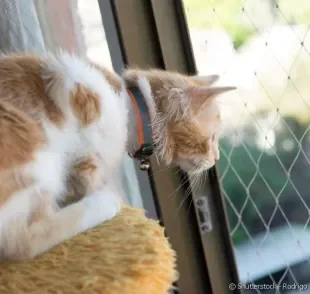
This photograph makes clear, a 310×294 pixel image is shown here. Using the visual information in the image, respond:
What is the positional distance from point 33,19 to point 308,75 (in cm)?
77

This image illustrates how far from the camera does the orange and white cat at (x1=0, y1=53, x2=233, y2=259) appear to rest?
2.78 ft

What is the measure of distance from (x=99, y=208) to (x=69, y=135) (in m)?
0.14

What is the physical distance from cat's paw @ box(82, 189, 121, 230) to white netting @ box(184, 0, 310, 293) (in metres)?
0.61

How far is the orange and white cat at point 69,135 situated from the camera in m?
0.85

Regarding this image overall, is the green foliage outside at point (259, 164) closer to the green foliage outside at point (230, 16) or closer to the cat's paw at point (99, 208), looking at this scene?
the green foliage outside at point (230, 16)

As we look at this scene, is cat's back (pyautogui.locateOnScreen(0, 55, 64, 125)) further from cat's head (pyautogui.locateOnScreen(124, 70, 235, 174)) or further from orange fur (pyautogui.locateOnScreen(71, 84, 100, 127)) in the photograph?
cat's head (pyautogui.locateOnScreen(124, 70, 235, 174))

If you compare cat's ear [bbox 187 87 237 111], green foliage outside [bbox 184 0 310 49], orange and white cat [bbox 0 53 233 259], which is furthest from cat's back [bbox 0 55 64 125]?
green foliage outside [bbox 184 0 310 49]

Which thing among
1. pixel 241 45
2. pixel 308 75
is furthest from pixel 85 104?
pixel 308 75

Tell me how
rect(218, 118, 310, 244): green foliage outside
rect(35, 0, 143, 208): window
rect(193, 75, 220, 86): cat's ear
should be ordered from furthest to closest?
rect(218, 118, 310, 244): green foliage outside < rect(35, 0, 143, 208): window < rect(193, 75, 220, 86): cat's ear

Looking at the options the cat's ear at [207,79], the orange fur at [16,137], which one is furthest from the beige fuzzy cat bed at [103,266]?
the cat's ear at [207,79]

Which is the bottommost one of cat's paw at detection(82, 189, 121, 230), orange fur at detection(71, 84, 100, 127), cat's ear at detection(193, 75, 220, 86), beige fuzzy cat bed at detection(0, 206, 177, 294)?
beige fuzzy cat bed at detection(0, 206, 177, 294)

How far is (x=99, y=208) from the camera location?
930 mm

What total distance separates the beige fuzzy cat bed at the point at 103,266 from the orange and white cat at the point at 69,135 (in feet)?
0.15

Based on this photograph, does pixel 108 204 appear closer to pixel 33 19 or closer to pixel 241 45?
pixel 33 19
